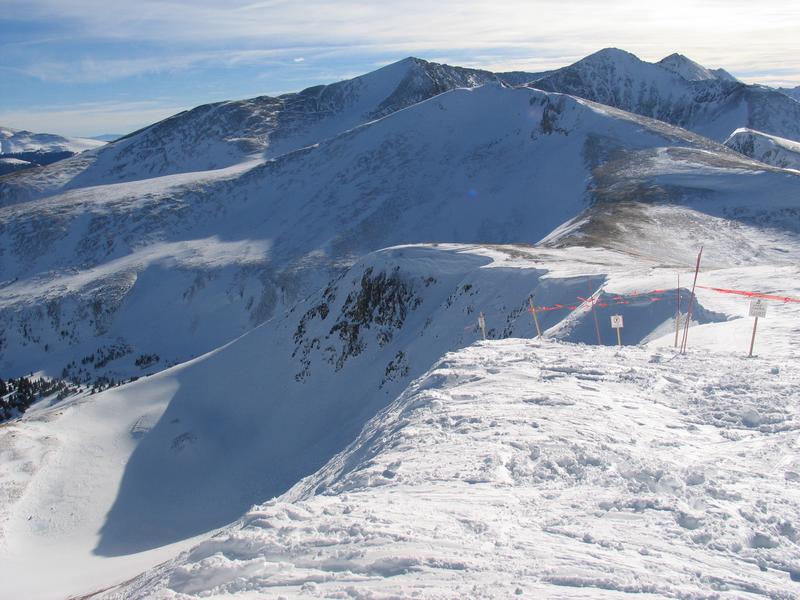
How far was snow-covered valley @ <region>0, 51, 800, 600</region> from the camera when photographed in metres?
7.00

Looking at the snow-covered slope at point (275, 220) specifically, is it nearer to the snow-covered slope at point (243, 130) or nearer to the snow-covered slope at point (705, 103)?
the snow-covered slope at point (243, 130)

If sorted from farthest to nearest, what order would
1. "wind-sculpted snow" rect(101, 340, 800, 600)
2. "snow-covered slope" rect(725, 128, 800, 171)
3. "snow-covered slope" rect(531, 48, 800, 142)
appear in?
1. "snow-covered slope" rect(531, 48, 800, 142)
2. "snow-covered slope" rect(725, 128, 800, 171)
3. "wind-sculpted snow" rect(101, 340, 800, 600)

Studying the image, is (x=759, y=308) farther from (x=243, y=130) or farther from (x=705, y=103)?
(x=705, y=103)

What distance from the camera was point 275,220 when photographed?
102812 mm

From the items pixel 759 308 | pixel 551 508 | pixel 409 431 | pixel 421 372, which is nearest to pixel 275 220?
pixel 421 372

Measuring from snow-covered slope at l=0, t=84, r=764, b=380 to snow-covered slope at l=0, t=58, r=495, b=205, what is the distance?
882 inches

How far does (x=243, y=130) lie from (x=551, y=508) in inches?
6467

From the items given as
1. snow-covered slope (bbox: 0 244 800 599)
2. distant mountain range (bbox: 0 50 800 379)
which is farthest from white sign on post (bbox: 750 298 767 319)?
distant mountain range (bbox: 0 50 800 379)

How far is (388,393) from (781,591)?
27.5 metres

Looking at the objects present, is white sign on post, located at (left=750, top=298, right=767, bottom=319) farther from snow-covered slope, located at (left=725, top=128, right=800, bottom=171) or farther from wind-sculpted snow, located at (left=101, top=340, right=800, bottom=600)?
snow-covered slope, located at (left=725, top=128, right=800, bottom=171)

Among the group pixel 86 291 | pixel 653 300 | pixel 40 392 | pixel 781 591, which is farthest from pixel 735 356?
pixel 86 291

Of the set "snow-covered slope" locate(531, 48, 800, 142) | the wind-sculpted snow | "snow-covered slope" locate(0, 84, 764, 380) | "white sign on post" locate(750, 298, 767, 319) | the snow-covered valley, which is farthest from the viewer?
"snow-covered slope" locate(531, 48, 800, 142)

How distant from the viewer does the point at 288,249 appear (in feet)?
302

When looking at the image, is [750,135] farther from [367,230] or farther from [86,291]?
[86,291]
